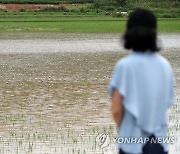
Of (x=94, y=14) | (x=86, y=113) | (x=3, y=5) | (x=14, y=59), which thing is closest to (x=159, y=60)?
(x=86, y=113)

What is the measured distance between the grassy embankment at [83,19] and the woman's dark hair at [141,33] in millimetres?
32416

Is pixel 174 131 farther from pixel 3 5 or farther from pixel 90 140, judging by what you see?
pixel 3 5

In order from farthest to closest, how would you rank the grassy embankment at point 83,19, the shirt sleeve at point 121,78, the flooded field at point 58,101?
the grassy embankment at point 83,19, the flooded field at point 58,101, the shirt sleeve at point 121,78

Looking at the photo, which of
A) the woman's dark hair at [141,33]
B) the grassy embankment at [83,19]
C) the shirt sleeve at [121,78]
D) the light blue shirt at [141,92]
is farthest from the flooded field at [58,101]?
the grassy embankment at [83,19]

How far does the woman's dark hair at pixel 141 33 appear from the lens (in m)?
3.48

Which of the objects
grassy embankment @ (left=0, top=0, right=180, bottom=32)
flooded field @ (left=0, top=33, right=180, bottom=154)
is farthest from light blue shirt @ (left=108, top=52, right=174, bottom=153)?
grassy embankment @ (left=0, top=0, right=180, bottom=32)

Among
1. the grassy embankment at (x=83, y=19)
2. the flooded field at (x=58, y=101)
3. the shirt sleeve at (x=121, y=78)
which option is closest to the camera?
the shirt sleeve at (x=121, y=78)

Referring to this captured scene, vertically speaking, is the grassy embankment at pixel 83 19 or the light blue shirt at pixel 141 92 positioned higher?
the light blue shirt at pixel 141 92

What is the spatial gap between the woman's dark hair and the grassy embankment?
3242 cm

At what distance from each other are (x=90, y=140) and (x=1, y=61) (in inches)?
475

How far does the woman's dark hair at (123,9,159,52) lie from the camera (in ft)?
11.4

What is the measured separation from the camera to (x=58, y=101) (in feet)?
35.0

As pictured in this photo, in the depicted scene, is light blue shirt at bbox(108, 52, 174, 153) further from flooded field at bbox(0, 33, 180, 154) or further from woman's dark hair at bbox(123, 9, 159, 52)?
flooded field at bbox(0, 33, 180, 154)

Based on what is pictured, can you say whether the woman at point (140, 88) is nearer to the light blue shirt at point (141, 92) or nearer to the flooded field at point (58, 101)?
the light blue shirt at point (141, 92)
